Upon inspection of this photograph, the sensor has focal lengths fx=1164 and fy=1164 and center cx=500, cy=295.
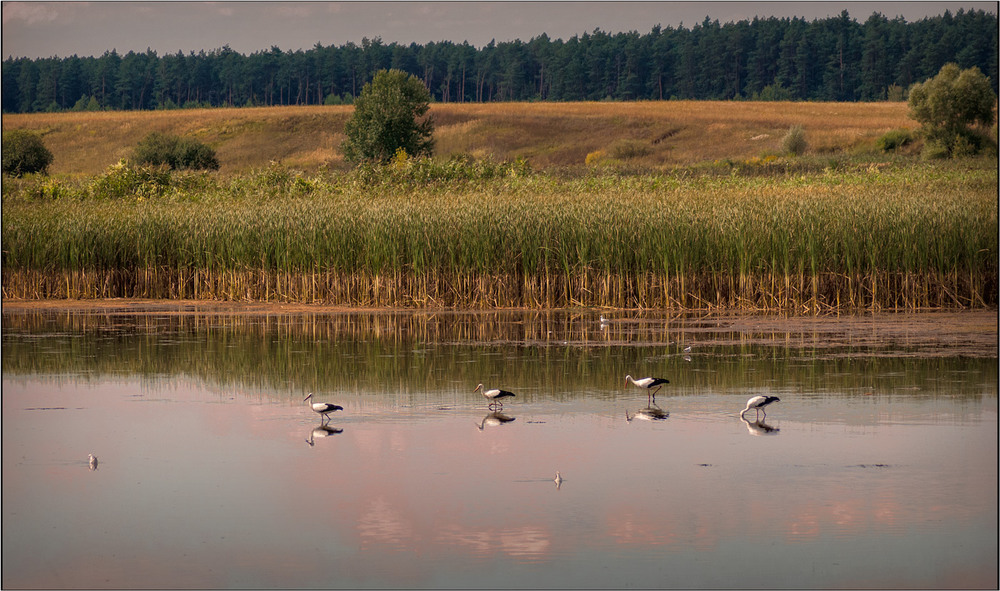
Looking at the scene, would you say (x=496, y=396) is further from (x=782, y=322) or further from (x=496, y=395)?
(x=782, y=322)

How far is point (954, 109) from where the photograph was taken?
72500 millimetres

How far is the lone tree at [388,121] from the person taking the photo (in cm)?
7700

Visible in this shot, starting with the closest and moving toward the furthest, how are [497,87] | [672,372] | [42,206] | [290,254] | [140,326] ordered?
[672,372] → [140,326] → [290,254] → [42,206] → [497,87]

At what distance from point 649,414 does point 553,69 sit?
129 m

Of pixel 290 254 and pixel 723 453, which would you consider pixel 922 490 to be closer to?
pixel 723 453

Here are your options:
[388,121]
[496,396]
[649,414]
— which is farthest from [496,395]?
[388,121]

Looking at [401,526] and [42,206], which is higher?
[42,206]

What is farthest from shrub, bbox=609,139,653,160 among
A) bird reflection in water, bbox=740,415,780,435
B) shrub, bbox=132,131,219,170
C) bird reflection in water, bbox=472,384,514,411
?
bird reflection in water, bbox=740,415,780,435

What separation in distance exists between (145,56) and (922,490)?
155 meters

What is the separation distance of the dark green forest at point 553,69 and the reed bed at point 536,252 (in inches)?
3693

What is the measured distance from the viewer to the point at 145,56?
151 metres

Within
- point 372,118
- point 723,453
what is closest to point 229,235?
point 723,453

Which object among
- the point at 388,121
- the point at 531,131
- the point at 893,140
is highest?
the point at 531,131

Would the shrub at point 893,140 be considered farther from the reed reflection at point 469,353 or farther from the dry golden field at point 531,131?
the reed reflection at point 469,353
